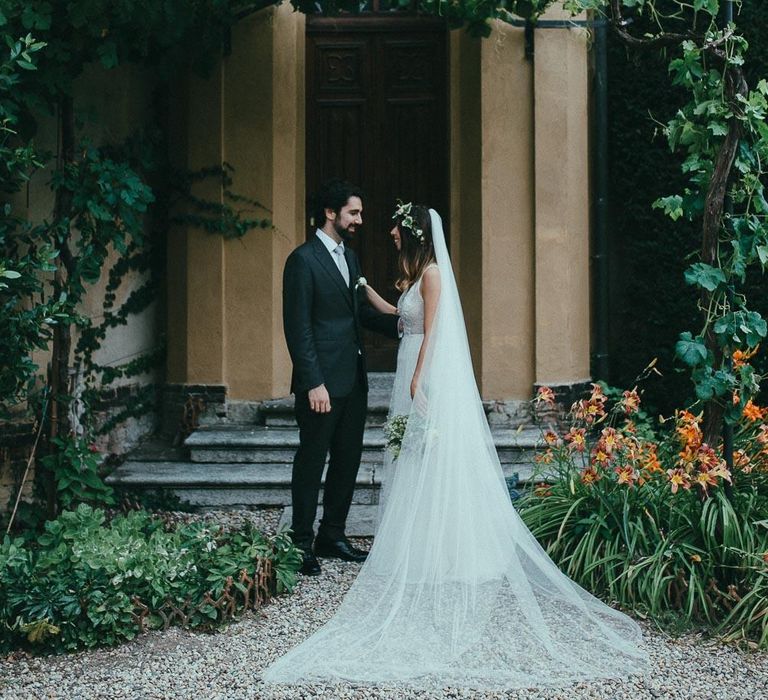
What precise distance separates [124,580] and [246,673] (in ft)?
2.50

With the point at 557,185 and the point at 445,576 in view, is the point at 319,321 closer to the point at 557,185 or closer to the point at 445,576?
the point at 445,576

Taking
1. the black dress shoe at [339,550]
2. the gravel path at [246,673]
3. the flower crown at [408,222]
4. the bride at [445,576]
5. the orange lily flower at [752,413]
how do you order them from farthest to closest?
the black dress shoe at [339,550] → the flower crown at [408,222] → the orange lily flower at [752,413] → the bride at [445,576] → the gravel path at [246,673]

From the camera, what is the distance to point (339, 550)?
5652mm

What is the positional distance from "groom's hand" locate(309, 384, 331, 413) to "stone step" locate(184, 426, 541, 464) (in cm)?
178

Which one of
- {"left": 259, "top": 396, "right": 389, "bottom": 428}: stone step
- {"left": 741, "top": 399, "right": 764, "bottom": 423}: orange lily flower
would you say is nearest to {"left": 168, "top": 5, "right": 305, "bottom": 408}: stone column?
{"left": 259, "top": 396, "right": 389, "bottom": 428}: stone step

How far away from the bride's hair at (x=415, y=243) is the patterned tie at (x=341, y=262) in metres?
0.39

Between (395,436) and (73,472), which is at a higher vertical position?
(395,436)

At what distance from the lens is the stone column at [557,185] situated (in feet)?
24.8

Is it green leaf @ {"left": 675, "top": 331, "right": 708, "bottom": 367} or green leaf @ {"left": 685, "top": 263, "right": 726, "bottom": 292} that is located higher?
green leaf @ {"left": 685, "top": 263, "right": 726, "bottom": 292}

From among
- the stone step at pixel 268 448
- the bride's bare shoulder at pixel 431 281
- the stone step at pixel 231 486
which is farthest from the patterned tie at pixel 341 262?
the stone step at pixel 268 448

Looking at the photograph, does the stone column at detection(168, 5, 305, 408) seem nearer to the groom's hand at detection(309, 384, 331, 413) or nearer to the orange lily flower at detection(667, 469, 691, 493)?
the groom's hand at detection(309, 384, 331, 413)

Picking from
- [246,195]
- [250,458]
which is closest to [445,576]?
[250,458]

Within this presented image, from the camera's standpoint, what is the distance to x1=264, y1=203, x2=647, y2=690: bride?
407 cm

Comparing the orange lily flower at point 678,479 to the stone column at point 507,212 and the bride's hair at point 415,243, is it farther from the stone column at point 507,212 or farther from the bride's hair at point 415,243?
the stone column at point 507,212
